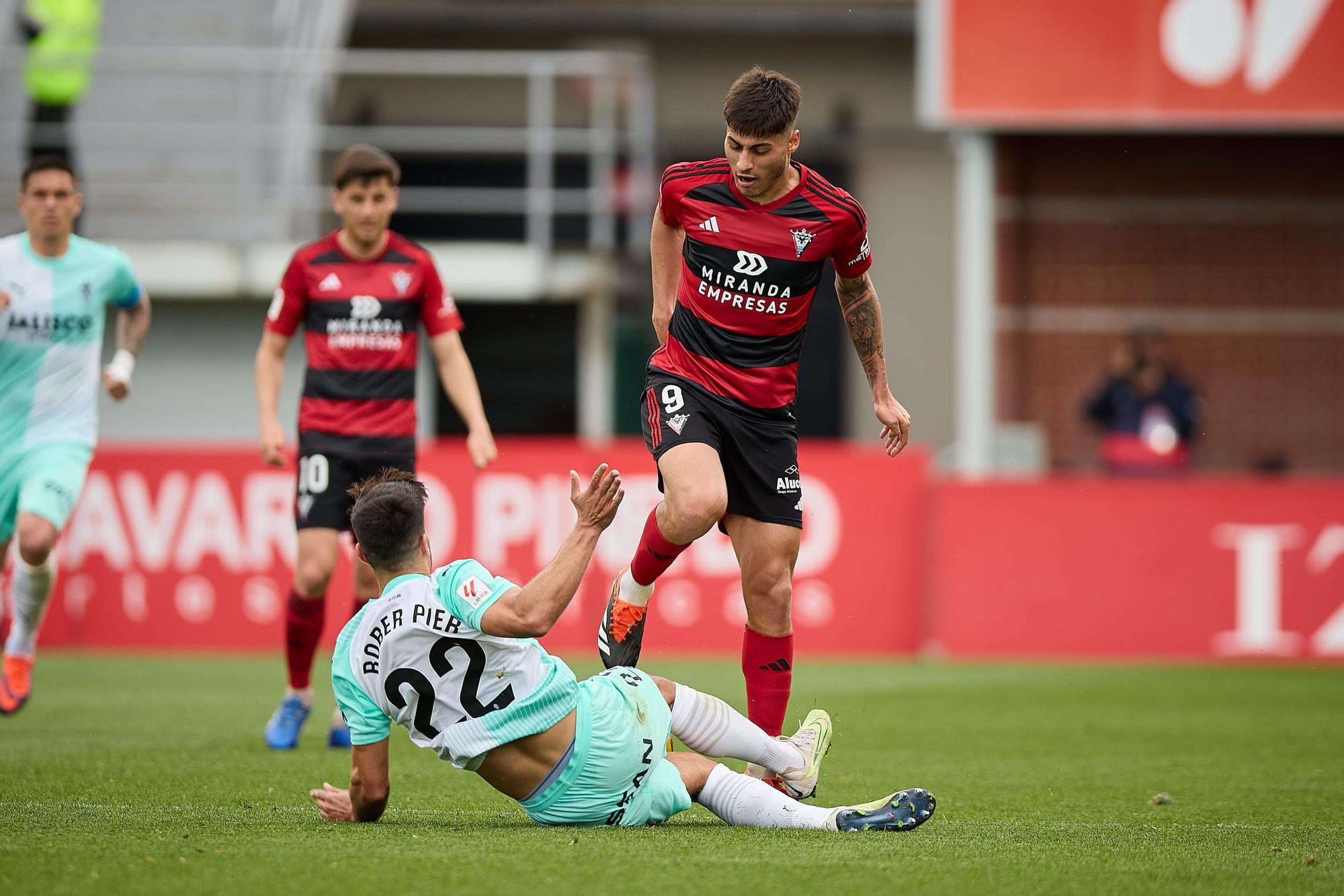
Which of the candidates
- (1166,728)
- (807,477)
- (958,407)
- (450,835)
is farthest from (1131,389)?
(450,835)

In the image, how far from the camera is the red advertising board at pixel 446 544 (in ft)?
41.6

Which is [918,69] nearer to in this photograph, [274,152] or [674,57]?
[674,57]

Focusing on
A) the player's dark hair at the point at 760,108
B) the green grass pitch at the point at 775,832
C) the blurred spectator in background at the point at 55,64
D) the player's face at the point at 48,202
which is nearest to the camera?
the green grass pitch at the point at 775,832

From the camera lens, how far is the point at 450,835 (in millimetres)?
4730

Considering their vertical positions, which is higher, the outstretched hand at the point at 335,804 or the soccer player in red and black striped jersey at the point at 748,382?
the soccer player in red and black striped jersey at the point at 748,382

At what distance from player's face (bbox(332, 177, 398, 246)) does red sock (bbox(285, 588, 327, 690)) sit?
157cm

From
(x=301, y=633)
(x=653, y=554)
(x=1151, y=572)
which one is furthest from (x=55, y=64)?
(x=653, y=554)

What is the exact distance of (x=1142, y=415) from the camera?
13414 millimetres

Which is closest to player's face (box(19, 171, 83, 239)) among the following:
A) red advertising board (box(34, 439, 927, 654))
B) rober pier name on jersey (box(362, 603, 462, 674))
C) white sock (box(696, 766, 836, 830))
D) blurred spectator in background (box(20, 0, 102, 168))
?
rober pier name on jersey (box(362, 603, 462, 674))

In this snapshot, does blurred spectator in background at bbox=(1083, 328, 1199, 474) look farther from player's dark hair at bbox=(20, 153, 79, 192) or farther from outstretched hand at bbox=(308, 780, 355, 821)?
outstretched hand at bbox=(308, 780, 355, 821)

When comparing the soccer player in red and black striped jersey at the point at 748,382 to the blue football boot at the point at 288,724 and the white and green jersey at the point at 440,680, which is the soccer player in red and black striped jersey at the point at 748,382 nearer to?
the white and green jersey at the point at 440,680

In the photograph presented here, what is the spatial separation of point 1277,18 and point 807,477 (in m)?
5.23

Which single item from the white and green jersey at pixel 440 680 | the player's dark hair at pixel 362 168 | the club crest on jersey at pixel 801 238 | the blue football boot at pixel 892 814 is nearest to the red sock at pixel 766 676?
the blue football boot at pixel 892 814

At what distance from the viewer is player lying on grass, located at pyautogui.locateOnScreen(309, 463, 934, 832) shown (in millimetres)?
4410
